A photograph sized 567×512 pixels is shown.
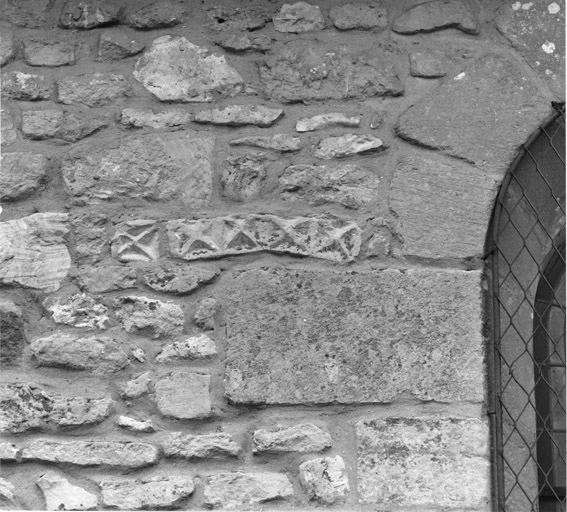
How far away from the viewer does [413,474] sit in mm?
2615

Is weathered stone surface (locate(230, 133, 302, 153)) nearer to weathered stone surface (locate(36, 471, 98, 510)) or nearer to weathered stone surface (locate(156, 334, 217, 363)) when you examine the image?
weathered stone surface (locate(156, 334, 217, 363))

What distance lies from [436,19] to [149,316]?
1.30 meters

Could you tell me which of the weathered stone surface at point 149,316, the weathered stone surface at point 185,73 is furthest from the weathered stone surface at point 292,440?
the weathered stone surface at point 185,73

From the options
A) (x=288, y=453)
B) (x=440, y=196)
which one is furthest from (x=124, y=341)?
(x=440, y=196)

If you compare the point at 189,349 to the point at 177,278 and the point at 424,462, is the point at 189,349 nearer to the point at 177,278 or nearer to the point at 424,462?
the point at 177,278

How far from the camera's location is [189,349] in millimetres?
2697

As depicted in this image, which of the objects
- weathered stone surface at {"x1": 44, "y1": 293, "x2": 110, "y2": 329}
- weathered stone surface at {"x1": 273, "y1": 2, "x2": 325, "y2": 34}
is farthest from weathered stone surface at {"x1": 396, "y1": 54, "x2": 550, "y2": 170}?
weathered stone surface at {"x1": 44, "y1": 293, "x2": 110, "y2": 329}

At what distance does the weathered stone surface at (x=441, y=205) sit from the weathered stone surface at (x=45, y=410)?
3.34ft

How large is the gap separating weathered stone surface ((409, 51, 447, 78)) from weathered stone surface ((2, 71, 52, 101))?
114cm

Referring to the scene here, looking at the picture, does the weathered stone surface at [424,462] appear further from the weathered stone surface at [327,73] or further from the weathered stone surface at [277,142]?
the weathered stone surface at [327,73]

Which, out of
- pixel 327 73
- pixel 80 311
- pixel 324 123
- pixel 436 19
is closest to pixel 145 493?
pixel 80 311

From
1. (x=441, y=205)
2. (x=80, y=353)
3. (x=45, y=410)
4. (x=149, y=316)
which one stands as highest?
(x=441, y=205)

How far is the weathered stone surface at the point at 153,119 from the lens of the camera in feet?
9.45

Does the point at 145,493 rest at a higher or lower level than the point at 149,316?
lower
